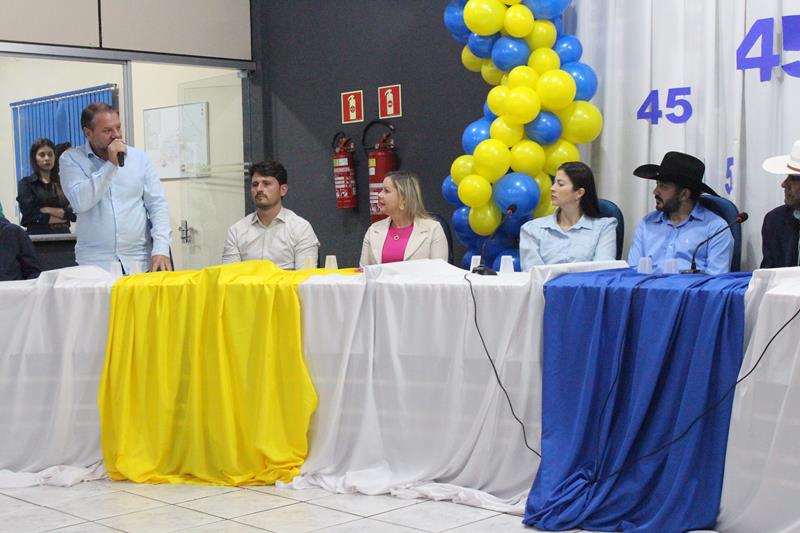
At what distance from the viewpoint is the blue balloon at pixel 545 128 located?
447cm

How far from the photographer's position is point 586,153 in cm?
498

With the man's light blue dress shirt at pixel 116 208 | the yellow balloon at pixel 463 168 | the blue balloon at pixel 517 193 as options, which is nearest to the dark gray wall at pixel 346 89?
the yellow balloon at pixel 463 168

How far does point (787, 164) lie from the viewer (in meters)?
3.68

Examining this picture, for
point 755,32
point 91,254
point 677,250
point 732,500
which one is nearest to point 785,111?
point 755,32

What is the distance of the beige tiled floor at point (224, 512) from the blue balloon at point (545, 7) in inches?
87.4

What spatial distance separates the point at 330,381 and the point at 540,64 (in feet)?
5.65

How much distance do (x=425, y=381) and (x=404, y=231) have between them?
1314mm


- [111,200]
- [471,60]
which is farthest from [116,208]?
[471,60]

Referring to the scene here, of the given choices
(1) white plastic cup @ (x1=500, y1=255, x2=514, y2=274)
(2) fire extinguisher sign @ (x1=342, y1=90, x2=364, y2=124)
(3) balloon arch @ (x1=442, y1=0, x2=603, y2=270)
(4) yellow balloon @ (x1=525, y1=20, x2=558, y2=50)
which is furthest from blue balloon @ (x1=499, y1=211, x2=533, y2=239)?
(2) fire extinguisher sign @ (x1=342, y1=90, x2=364, y2=124)

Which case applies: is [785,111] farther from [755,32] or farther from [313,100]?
[313,100]

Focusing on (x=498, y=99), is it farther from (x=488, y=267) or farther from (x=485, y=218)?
(x=488, y=267)

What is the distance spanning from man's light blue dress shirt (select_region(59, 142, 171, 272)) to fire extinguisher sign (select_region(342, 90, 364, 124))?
1950mm

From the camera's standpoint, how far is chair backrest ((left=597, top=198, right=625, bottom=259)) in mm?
4418

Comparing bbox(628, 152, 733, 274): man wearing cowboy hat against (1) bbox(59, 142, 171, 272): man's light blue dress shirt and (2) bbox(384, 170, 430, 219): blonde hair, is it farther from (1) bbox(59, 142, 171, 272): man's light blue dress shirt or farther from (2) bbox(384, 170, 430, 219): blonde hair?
(1) bbox(59, 142, 171, 272): man's light blue dress shirt
